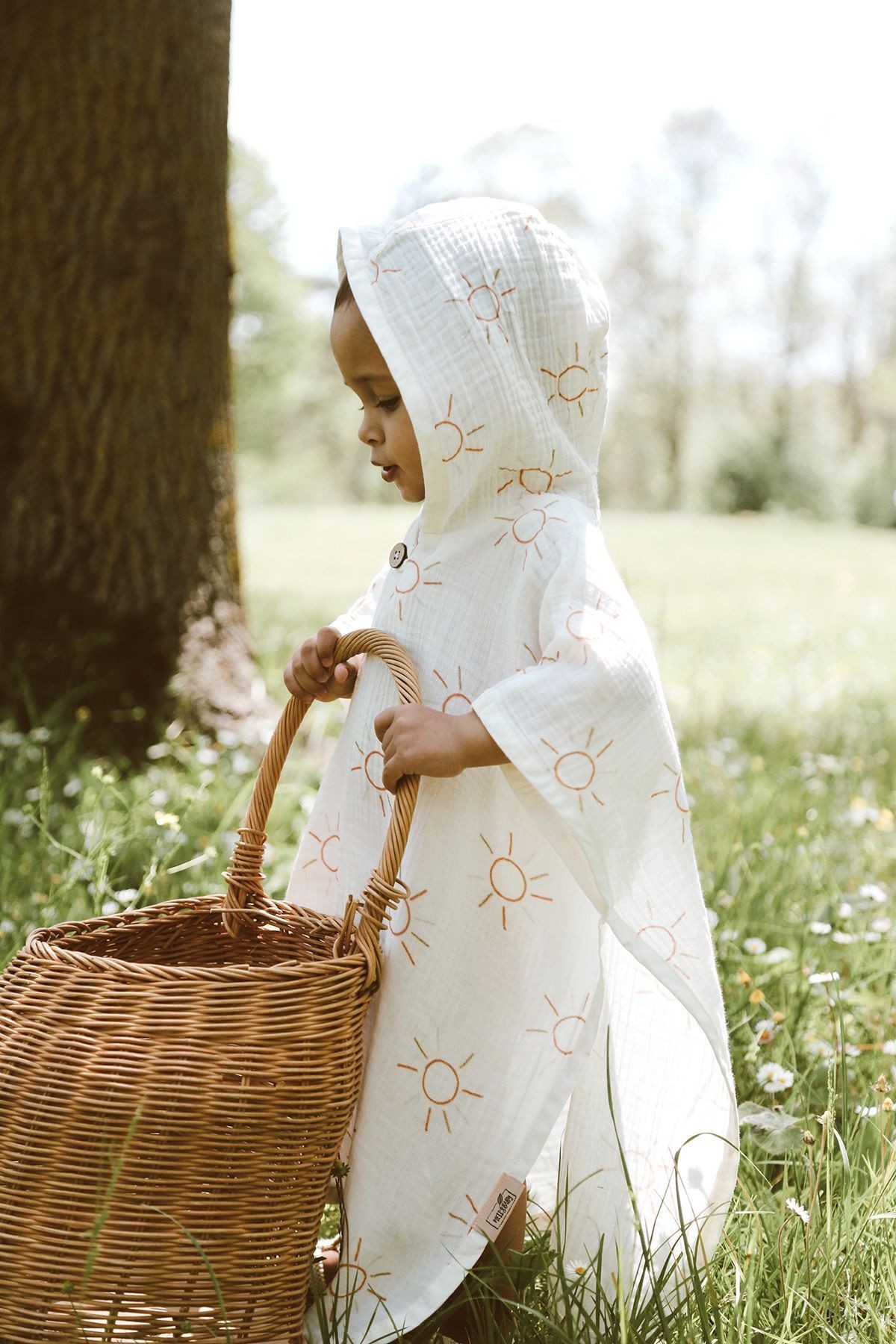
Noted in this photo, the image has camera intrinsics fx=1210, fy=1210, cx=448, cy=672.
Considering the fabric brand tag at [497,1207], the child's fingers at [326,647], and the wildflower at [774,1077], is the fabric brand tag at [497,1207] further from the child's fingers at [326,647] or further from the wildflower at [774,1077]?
the child's fingers at [326,647]

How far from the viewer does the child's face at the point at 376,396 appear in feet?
6.25

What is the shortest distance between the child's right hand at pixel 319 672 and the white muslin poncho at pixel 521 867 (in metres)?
0.16

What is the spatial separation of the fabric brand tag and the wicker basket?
0.24 m

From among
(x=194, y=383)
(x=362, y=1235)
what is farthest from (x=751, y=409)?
(x=362, y=1235)

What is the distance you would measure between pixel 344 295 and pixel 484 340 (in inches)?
11.3

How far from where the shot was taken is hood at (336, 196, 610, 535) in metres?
1.81

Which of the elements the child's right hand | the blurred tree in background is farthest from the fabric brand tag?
the blurred tree in background

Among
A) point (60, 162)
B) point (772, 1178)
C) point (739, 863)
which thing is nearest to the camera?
point (772, 1178)

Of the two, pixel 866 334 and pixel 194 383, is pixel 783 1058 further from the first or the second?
pixel 866 334

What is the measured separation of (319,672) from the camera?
207 cm

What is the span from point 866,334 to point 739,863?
33.7m

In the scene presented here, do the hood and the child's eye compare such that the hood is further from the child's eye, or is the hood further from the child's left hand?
the child's left hand

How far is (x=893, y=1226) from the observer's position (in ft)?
5.93

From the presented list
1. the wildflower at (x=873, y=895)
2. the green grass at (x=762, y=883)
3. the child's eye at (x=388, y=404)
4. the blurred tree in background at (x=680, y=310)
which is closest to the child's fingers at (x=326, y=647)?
the child's eye at (x=388, y=404)
